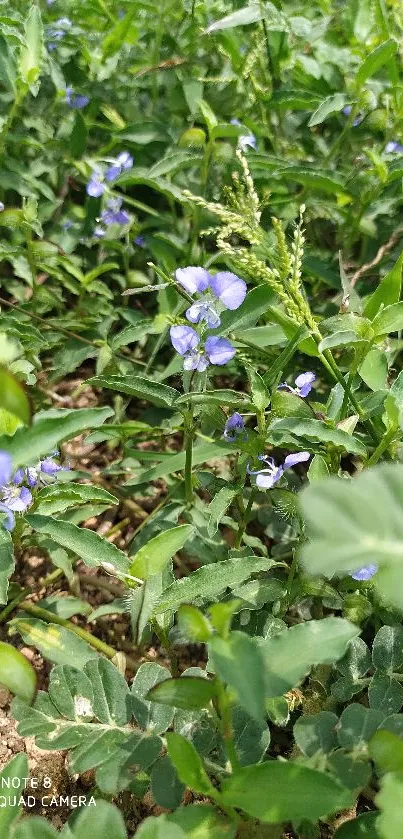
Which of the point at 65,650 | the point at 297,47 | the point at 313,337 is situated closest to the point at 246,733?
the point at 65,650

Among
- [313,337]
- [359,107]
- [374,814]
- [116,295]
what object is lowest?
[374,814]

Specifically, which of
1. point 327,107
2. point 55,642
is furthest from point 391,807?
point 327,107

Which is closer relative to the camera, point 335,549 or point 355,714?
point 335,549

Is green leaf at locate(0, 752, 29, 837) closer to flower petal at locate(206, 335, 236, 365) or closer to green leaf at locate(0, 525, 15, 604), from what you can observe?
green leaf at locate(0, 525, 15, 604)

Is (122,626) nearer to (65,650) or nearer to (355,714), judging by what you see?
(65,650)

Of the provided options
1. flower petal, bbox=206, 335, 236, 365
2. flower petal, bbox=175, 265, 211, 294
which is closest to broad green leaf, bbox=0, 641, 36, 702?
flower petal, bbox=206, 335, 236, 365

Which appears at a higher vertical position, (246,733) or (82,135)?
(82,135)
